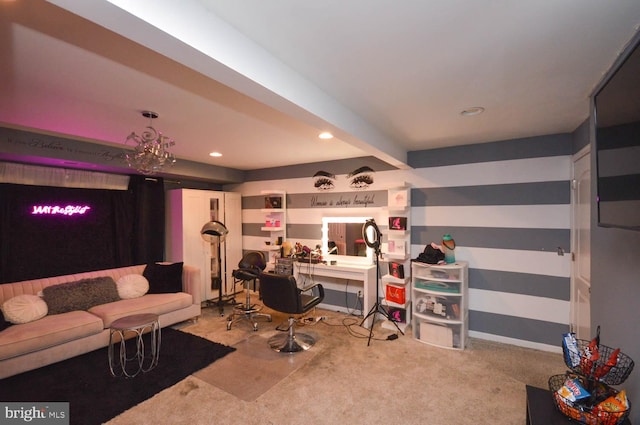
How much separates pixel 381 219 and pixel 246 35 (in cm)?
306

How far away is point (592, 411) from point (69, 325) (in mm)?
3891

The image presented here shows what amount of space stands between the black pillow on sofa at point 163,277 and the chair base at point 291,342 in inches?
61.4

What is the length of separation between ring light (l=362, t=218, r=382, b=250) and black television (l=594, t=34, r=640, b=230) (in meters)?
2.27

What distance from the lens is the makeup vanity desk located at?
3.73m

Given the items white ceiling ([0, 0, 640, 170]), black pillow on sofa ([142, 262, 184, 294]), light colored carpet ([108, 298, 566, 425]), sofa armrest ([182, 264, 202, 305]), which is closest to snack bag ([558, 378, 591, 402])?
light colored carpet ([108, 298, 566, 425])

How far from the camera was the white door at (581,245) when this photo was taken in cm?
246

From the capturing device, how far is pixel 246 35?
1.37 m

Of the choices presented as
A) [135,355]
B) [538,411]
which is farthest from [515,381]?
[135,355]

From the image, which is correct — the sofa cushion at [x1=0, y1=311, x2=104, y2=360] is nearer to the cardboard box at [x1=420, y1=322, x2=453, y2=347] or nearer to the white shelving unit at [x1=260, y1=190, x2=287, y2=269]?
the white shelving unit at [x1=260, y1=190, x2=287, y2=269]

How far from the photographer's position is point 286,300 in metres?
2.93

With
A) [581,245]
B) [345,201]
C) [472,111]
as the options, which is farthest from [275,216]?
[581,245]

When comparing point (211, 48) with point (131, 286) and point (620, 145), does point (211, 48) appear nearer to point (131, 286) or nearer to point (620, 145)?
point (620, 145)

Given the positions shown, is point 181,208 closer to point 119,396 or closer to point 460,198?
point 119,396

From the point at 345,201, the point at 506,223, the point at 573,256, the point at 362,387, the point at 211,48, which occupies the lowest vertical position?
the point at 362,387
